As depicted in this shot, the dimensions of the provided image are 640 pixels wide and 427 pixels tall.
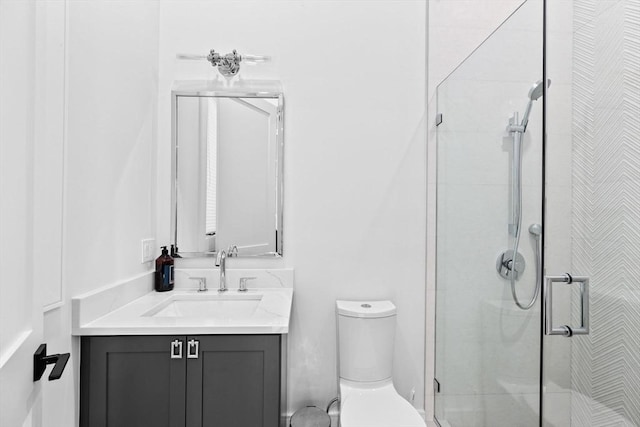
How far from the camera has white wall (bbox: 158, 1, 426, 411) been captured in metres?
1.96

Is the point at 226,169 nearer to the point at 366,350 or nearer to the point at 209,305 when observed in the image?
the point at 209,305

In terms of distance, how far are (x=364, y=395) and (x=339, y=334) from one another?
293mm

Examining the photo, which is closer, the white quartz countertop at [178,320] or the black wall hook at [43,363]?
the black wall hook at [43,363]

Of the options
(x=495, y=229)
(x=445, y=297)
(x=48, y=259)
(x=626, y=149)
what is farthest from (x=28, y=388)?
(x=626, y=149)

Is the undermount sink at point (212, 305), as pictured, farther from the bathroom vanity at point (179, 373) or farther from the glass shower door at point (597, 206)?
the glass shower door at point (597, 206)

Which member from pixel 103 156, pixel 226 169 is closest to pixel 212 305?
pixel 226 169

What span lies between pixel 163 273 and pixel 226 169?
1.98 feet

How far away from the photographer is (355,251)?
1979 millimetres

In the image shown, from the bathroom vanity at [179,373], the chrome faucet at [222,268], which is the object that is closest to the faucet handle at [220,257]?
the chrome faucet at [222,268]

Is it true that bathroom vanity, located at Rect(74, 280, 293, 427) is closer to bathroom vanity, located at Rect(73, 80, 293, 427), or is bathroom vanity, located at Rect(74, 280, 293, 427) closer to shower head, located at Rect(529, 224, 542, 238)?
bathroom vanity, located at Rect(73, 80, 293, 427)

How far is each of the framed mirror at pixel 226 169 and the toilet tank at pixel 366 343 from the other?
509mm

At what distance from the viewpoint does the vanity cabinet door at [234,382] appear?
1286 mm

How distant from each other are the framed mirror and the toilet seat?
0.76 m

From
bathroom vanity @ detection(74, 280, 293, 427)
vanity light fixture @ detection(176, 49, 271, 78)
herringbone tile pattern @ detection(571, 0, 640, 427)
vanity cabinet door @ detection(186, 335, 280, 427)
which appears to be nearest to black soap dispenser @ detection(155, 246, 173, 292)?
bathroom vanity @ detection(74, 280, 293, 427)
